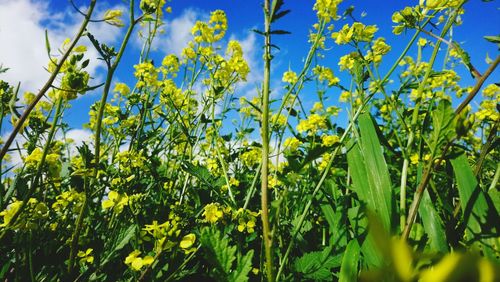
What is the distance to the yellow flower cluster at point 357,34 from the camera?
180cm

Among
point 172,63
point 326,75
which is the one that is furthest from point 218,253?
point 172,63

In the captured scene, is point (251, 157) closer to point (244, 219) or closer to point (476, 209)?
point (244, 219)

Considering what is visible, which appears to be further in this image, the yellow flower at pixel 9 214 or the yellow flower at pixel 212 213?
the yellow flower at pixel 212 213

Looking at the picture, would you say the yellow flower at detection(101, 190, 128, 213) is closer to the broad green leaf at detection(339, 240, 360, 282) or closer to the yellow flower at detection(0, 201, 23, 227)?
the yellow flower at detection(0, 201, 23, 227)

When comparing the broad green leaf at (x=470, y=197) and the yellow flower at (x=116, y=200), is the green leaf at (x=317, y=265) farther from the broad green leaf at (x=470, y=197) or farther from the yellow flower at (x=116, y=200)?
the yellow flower at (x=116, y=200)

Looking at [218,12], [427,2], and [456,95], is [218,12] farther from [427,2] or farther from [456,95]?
[456,95]

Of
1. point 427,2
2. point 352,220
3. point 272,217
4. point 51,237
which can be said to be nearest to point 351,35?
point 427,2

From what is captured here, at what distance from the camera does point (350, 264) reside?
1221 millimetres

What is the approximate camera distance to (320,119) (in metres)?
2.47

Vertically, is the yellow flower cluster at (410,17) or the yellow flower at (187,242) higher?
the yellow flower cluster at (410,17)

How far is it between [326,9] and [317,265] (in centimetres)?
159

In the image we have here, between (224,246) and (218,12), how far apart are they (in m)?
2.74

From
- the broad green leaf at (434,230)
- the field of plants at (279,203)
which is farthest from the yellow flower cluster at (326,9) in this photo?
the broad green leaf at (434,230)

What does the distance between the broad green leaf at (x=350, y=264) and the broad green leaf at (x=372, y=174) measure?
0.16m
